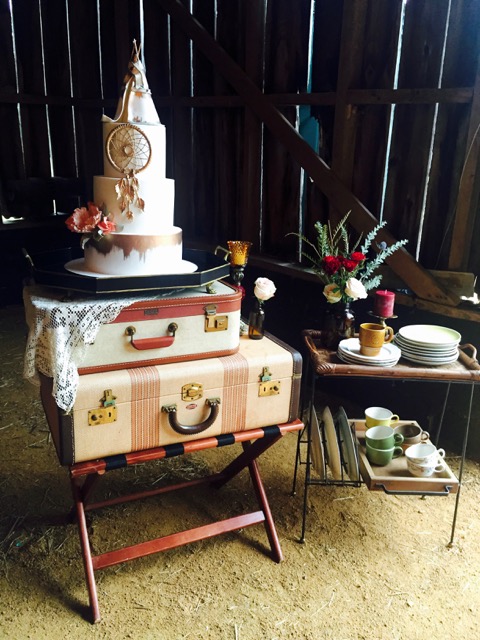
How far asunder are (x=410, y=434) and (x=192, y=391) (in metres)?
1.28

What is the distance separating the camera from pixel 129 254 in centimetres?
216

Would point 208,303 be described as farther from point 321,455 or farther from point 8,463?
point 8,463

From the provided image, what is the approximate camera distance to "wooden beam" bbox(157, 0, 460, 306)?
10.8 feet

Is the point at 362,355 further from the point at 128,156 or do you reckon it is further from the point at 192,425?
the point at 128,156

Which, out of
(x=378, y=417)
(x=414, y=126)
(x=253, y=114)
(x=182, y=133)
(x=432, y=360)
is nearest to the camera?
(x=432, y=360)

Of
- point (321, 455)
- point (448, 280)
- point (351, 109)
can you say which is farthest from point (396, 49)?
point (321, 455)

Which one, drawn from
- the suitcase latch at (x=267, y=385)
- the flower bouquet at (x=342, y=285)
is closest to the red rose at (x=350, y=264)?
the flower bouquet at (x=342, y=285)

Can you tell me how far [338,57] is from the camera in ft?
11.7

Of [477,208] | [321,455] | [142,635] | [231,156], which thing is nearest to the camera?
[142,635]

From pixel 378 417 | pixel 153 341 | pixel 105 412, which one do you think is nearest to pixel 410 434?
pixel 378 417

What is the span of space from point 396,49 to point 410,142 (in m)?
0.55

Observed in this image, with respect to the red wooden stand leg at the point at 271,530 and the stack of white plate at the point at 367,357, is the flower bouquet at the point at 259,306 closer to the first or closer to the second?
the stack of white plate at the point at 367,357

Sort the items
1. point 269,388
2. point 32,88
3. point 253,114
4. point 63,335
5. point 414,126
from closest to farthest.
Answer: point 63,335
point 269,388
point 414,126
point 253,114
point 32,88

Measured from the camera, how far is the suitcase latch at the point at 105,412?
2.02 metres
